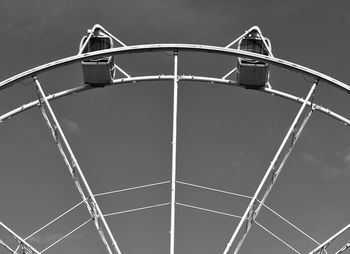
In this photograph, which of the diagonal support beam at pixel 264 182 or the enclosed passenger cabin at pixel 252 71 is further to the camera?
the enclosed passenger cabin at pixel 252 71

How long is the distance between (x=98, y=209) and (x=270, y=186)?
614cm

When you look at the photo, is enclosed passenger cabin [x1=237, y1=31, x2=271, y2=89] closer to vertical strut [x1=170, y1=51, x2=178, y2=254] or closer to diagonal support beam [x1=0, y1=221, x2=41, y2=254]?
vertical strut [x1=170, y1=51, x2=178, y2=254]

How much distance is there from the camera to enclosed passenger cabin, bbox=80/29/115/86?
81.0 feet

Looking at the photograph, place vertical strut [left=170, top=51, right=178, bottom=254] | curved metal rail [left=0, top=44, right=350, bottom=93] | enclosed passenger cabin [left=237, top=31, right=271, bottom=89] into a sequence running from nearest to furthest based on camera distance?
vertical strut [left=170, top=51, right=178, bottom=254], curved metal rail [left=0, top=44, right=350, bottom=93], enclosed passenger cabin [left=237, top=31, right=271, bottom=89]

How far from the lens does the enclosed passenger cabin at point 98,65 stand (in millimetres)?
24703

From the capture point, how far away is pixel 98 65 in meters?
24.7

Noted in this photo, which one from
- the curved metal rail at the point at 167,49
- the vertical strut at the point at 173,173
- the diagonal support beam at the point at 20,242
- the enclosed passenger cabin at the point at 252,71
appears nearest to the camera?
the vertical strut at the point at 173,173

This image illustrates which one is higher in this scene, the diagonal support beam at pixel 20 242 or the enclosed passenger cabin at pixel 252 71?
the enclosed passenger cabin at pixel 252 71

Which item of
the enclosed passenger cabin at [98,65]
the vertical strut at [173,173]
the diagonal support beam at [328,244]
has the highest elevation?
the enclosed passenger cabin at [98,65]

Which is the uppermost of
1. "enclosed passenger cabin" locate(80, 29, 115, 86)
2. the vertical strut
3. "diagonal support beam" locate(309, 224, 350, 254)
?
→ "enclosed passenger cabin" locate(80, 29, 115, 86)

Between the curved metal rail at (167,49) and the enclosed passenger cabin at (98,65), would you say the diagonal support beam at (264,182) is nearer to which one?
the curved metal rail at (167,49)

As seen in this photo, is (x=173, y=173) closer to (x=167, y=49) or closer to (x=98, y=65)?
(x=167, y=49)

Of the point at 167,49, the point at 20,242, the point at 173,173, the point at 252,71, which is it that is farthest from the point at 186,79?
the point at 20,242

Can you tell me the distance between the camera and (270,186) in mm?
20453
